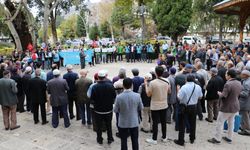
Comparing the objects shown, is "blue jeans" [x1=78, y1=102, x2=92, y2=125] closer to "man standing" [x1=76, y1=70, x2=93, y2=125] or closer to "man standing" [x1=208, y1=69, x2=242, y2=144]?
"man standing" [x1=76, y1=70, x2=93, y2=125]

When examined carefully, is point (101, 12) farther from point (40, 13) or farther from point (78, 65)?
point (78, 65)

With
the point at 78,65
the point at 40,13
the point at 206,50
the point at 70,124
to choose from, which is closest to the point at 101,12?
the point at 40,13

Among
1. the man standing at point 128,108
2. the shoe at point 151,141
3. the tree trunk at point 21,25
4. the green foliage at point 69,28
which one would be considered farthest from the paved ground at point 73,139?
the green foliage at point 69,28

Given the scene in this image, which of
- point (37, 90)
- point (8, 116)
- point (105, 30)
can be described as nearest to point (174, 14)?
point (37, 90)

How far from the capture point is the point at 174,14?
3231 centimetres

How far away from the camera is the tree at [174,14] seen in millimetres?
32281

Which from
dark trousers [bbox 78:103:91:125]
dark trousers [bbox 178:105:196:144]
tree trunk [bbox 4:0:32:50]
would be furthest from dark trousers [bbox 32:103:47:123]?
tree trunk [bbox 4:0:32:50]

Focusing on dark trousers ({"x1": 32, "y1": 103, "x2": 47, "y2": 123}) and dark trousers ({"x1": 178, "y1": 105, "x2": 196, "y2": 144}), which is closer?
dark trousers ({"x1": 178, "y1": 105, "x2": 196, "y2": 144})

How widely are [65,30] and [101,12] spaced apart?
13.2 meters

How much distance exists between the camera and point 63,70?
17.8 metres

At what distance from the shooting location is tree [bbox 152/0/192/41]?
32.3m

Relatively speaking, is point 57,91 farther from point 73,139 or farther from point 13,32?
point 13,32

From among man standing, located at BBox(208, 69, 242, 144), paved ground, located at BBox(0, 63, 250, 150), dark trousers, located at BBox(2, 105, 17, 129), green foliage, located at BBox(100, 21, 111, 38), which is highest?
green foliage, located at BBox(100, 21, 111, 38)

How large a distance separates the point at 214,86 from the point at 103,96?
10.4ft
